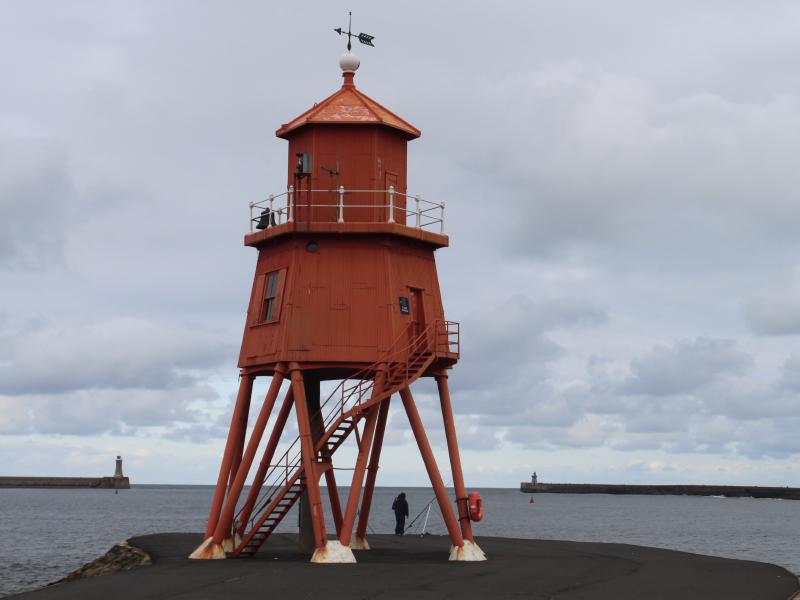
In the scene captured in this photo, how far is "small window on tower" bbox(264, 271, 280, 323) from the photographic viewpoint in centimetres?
3356

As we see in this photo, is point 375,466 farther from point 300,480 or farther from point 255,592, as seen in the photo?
point 255,592

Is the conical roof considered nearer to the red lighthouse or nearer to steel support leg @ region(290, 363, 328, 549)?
the red lighthouse

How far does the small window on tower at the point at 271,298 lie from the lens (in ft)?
110

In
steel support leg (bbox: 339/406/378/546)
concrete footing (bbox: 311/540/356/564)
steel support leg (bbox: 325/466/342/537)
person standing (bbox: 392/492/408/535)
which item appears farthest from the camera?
person standing (bbox: 392/492/408/535)

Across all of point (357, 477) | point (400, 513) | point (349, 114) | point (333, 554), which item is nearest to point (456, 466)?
point (357, 477)

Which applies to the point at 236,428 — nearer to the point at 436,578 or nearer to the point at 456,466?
the point at 456,466

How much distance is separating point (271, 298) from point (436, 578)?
9672 millimetres

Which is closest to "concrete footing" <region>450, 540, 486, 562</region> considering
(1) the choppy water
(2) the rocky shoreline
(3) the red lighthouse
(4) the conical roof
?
(3) the red lighthouse

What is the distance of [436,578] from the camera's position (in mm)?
28391

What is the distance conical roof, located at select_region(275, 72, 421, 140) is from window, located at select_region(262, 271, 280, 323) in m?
4.21

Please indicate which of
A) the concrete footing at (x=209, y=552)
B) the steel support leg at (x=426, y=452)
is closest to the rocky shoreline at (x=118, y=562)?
the concrete footing at (x=209, y=552)

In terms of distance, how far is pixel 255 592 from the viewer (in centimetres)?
2564

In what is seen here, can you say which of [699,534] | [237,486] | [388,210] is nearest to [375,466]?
[237,486]

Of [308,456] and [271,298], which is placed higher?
[271,298]
